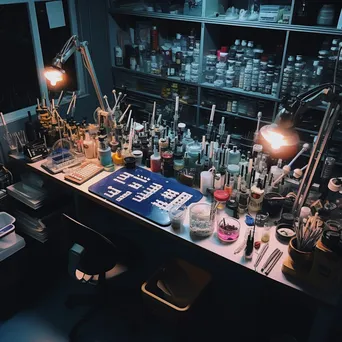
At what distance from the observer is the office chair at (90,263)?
1722 millimetres

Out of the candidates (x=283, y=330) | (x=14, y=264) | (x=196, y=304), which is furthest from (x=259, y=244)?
(x=14, y=264)

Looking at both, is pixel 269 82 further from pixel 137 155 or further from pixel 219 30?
pixel 137 155

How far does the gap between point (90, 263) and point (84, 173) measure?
57 cm

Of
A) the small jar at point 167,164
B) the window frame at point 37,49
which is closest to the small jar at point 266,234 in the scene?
the small jar at point 167,164

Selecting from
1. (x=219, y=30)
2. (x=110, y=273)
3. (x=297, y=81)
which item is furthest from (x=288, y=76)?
(x=110, y=273)

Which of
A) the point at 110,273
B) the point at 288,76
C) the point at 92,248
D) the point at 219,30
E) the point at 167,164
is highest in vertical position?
the point at 219,30

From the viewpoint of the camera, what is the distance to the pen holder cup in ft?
4.85

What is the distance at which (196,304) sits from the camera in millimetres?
1890

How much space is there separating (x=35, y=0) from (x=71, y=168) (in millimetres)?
1292

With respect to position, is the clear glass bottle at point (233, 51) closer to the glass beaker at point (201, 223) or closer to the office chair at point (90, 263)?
the glass beaker at point (201, 223)

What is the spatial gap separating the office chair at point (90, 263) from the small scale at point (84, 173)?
1.37 ft

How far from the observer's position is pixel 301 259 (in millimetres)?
1479

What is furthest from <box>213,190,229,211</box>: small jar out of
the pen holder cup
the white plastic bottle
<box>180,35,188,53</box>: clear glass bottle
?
<box>180,35,188,53</box>: clear glass bottle

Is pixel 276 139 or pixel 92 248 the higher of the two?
pixel 276 139
